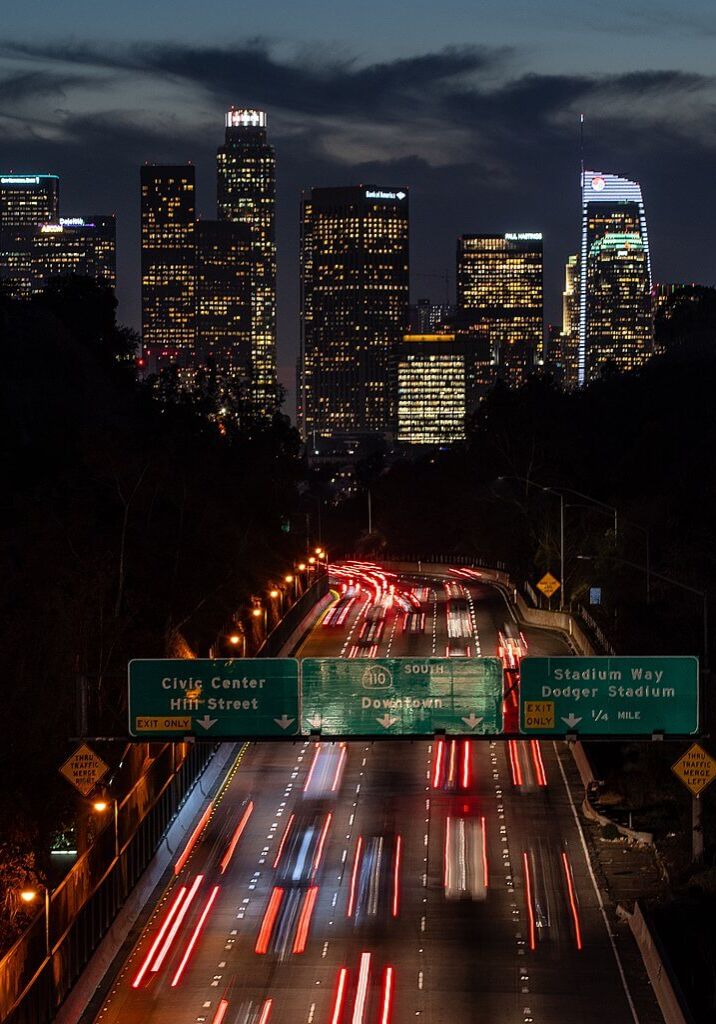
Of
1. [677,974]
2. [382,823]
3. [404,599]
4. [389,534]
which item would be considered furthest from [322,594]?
[389,534]

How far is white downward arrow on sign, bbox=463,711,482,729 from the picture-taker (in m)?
33.8

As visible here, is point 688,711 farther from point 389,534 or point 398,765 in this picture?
point 389,534

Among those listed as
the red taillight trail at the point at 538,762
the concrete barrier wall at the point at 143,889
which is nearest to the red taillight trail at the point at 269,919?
the concrete barrier wall at the point at 143,889

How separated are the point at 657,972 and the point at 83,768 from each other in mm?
12495

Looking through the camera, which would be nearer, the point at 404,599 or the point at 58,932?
the point at 58,932

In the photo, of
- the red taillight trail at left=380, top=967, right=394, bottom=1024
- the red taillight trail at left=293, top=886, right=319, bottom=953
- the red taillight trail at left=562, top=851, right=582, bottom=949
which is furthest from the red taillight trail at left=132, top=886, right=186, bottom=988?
the red taillight trail at left=562, top=851, right=582, bottom=949

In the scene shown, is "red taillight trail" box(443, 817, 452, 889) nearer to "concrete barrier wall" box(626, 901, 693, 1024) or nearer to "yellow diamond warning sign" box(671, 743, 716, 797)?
"concrete barrier wall" box(626, 901, 693, 1024)

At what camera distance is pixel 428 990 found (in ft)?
99.1

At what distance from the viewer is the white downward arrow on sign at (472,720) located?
111ft

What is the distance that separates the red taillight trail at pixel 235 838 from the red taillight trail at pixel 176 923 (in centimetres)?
135

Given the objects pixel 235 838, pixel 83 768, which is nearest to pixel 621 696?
pixel 83 768

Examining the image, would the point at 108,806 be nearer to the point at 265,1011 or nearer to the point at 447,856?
the point at 447,856

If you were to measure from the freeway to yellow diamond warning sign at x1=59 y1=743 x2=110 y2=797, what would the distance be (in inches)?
136

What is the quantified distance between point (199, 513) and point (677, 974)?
52201 millimetres
